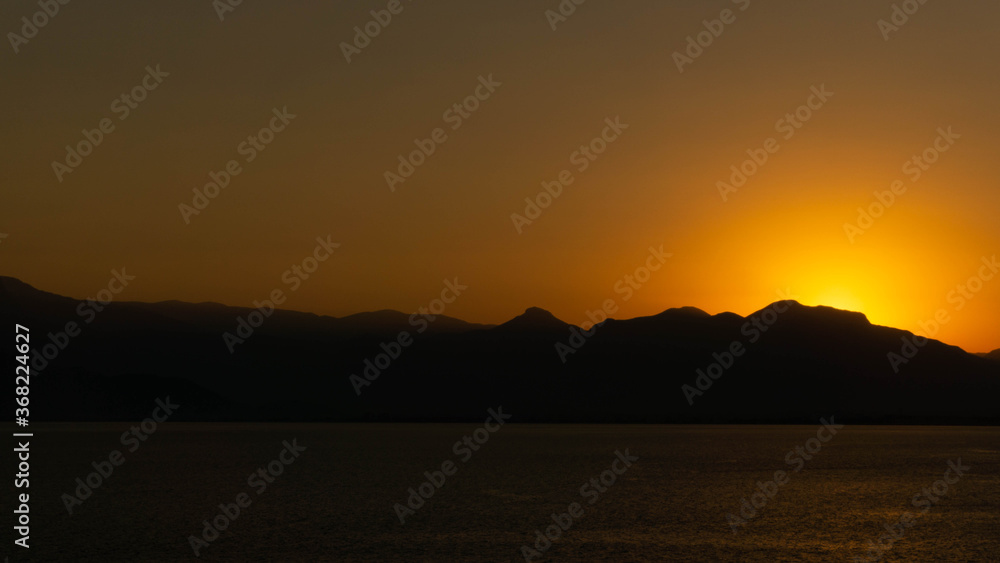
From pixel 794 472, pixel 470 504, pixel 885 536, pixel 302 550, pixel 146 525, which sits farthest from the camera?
pixel 794 472

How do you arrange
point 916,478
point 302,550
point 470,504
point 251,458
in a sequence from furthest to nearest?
point 251,458 → point 916,478 → point 470,504 → point 302,550

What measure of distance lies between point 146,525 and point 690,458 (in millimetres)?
51174

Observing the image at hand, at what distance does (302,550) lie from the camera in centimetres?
2641

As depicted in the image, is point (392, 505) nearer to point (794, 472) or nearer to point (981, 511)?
point (981, 511)

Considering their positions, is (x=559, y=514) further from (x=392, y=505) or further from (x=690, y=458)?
(x=690, y=458)

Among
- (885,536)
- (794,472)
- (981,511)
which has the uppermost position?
(981,511)

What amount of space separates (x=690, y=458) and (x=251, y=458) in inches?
1321

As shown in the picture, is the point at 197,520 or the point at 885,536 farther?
the point at 197,520

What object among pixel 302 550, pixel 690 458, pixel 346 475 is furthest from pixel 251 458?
pixel 302 550

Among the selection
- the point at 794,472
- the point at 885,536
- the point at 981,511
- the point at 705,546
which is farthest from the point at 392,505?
the point at 794,472

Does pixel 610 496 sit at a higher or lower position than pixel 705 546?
lower

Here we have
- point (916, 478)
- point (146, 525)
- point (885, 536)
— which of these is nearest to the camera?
point (885, 536)

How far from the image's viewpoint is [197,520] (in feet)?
107

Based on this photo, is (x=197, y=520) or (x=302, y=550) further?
(x=197, y=520)
